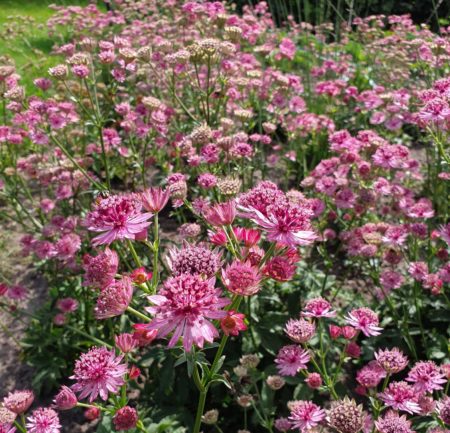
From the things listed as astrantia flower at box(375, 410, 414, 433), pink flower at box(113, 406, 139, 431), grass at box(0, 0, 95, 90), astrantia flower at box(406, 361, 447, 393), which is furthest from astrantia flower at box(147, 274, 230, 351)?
grass at box(0, 0, 95, 90)

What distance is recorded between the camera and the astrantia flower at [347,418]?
4.19 ft

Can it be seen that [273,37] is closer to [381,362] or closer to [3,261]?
[3,261]

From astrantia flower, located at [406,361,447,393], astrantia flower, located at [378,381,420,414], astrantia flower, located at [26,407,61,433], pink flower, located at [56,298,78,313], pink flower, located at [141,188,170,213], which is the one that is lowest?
pink flower, located at [56,298,78,313]

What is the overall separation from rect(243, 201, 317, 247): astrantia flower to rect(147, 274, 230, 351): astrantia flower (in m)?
0.22

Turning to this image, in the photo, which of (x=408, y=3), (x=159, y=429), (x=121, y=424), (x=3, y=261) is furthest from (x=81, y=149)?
(x=408, y=3)

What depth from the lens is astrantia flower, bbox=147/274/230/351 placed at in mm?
1062

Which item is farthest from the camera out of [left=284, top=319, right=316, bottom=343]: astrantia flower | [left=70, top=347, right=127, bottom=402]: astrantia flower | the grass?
the grass

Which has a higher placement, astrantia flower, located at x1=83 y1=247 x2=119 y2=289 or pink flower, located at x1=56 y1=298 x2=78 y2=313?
astrantia flower, located at x1=83 y1=247 x2=119 y2=289

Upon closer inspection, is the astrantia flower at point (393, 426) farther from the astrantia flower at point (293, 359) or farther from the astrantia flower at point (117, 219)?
the astrantia flower at point (117, 219)

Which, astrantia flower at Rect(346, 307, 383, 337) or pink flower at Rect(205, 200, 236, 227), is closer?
pink flower at Rect(205, 200, 236, 227)

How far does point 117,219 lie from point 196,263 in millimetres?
279

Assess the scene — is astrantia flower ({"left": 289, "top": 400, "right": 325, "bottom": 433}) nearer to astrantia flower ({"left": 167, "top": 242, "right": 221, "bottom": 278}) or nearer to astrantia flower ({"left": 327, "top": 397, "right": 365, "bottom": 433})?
astrantia flower ({"left": 327, "top": 397, "right": 365, "bottom": 433})

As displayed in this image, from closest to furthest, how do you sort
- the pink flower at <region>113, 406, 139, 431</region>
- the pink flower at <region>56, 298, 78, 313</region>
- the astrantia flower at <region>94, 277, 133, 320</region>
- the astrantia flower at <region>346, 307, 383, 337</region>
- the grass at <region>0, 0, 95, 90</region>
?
the astrantia flower at <region>94, 277, 133, 320</region>, the pink flower at <region>113, 406, 139, 431</region>, the astrantia flower at <region>346, 307, 383, 337</region>, the pink flower at <region>56, 298, 78, 313</region>, the grass at <region>0, 0, 95, 90</region>

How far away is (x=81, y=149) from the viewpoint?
3820 millimetres
